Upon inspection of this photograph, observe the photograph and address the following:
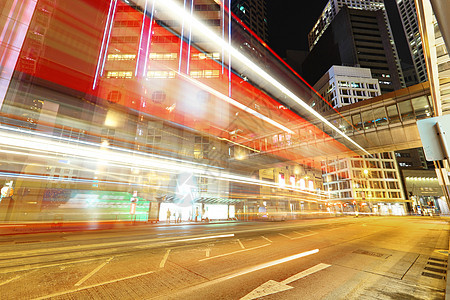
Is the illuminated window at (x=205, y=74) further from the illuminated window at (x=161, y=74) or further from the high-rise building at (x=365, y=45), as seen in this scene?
the high-rise building at (x=365, y=45)

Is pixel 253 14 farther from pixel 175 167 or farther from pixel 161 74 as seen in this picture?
pixel 175 167

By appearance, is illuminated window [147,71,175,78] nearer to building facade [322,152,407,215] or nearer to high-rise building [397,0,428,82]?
building facade [322,152,407,215]

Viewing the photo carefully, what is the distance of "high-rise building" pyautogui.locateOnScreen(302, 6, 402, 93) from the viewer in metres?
99.8

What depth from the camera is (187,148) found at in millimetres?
38875

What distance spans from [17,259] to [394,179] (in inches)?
4349

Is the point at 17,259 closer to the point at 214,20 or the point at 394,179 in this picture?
the point at 214,20

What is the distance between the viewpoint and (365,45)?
103 metres

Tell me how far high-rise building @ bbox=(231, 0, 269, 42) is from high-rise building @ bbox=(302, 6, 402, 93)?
4329cm

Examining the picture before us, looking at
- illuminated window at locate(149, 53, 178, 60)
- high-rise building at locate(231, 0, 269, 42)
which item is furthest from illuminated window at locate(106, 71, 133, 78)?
high-rise building at locate(231, 0, 269, 42)

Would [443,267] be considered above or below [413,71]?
below

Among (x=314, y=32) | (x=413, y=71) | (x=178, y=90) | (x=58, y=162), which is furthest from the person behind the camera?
(x=314, y=32)

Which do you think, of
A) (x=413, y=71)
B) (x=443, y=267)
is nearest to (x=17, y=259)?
(x=443, y=267)

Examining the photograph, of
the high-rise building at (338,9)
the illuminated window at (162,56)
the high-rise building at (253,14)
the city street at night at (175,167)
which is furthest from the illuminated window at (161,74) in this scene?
the high-rise building at (338,9)

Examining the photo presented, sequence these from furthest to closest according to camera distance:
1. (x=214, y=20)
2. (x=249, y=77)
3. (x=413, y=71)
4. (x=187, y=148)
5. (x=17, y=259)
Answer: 1. (x=413, y=71)
2. (x=249, y=77)
3. (x=214, y=20)
4. (x=187, y=148)
5. (x=17, y=259)
